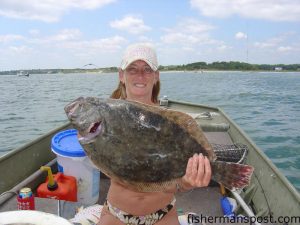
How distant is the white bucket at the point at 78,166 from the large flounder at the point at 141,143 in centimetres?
208

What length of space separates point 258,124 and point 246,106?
7.10 meters

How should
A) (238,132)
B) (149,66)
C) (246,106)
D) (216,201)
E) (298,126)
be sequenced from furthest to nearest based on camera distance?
(246,106) < (298,126) < (238,132) < (216,201) < (149,66)

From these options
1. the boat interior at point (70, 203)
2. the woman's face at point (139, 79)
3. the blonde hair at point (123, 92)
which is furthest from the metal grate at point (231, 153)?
the woman's face at point (139, 79)

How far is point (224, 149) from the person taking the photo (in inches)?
208

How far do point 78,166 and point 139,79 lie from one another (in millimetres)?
→ 1969

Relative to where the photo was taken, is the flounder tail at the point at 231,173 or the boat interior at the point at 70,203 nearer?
the flounder tail at the point at 231,173

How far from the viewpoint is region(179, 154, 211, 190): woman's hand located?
2371 millimetres

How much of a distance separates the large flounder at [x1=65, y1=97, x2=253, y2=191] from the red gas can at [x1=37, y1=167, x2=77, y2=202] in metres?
2.05

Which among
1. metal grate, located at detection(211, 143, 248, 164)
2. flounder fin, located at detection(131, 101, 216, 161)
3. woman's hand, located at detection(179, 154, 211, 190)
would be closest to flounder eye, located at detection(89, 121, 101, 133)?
flounder fin, located at detection(131, 101, 216, 161)

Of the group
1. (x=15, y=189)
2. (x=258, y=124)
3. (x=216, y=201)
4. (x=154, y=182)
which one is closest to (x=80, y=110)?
(x=154, y=182)

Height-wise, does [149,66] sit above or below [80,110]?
above

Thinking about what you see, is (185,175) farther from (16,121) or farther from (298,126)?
(16,121)

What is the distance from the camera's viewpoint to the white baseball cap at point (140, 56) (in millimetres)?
2977

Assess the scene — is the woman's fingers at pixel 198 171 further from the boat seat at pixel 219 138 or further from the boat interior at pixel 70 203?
the boat seat at pixel 219 138
